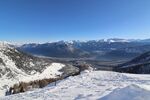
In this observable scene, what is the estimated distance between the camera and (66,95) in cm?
2088

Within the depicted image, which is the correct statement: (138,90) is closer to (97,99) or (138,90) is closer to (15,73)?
(97,99)

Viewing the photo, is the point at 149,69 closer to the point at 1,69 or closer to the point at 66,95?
the point at 1,69

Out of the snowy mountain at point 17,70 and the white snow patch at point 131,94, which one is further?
the snowy mountain at point 17,70

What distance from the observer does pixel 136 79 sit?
29438 mm

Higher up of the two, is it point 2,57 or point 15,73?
point 2,57

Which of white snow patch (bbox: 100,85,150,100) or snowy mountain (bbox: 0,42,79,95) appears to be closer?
white snow patch (bbox: 100,85,150,100)

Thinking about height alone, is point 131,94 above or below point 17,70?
above

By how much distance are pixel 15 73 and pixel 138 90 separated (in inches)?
5018

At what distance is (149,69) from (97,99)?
151 metres

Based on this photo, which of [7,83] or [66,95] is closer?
[66,95]

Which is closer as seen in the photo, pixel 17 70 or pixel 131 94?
pixel 131 94

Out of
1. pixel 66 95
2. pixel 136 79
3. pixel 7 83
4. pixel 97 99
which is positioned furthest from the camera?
pixel 7 83

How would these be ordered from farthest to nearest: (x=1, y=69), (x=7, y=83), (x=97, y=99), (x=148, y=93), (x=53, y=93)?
(x=1, y=69)
(x=7, y=83)
(x=53, y=93)
(x=97, y=99)
(x=148, y=93)

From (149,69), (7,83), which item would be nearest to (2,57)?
(7,83)
